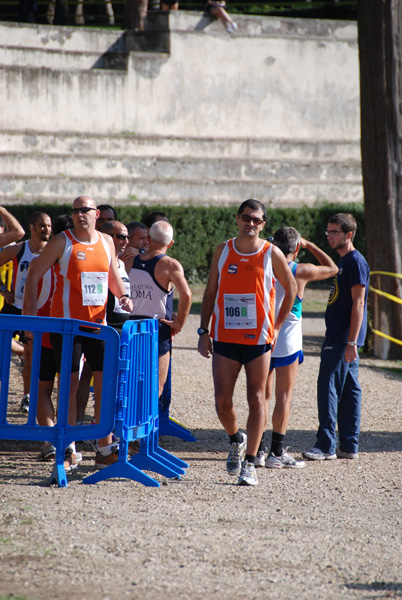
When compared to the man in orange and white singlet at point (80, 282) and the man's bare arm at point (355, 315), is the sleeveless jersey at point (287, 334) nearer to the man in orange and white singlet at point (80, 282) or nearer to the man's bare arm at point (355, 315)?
the man's bare arm at point (355, 315)

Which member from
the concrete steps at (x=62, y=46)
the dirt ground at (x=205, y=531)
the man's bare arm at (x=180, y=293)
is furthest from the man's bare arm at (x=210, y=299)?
the concrete steps at (x=62, y=46)

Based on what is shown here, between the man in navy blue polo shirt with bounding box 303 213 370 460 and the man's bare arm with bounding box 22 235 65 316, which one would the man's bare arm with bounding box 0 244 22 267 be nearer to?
the man's bare arm with bounding box 22 235 65 316

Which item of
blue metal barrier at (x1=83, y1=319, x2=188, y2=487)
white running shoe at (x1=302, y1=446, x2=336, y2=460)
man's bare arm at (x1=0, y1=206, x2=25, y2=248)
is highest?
man's bare arm at (x1=0, y1=206, x2=25, y2=248)

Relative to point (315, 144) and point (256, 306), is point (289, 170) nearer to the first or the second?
point (315, 144)

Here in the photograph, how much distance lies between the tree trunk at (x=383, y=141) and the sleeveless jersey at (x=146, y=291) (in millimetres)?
6520

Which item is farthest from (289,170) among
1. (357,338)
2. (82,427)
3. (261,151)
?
(82,427)

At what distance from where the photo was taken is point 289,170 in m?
24.1

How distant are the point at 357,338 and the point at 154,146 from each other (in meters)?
16.6

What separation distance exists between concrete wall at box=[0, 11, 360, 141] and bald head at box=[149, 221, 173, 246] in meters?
15.4

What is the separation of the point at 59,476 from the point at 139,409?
719 mm

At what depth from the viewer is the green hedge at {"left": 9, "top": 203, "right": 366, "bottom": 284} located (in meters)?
19.6

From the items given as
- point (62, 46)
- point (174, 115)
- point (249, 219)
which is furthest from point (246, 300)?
point (62, 46)

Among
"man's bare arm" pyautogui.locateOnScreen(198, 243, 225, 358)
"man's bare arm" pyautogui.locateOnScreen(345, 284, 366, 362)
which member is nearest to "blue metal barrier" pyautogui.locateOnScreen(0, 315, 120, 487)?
"man's bare arm" pyautogui.locateOnScreen(198, 243, 225, 358)

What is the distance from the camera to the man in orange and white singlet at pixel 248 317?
236 inches
